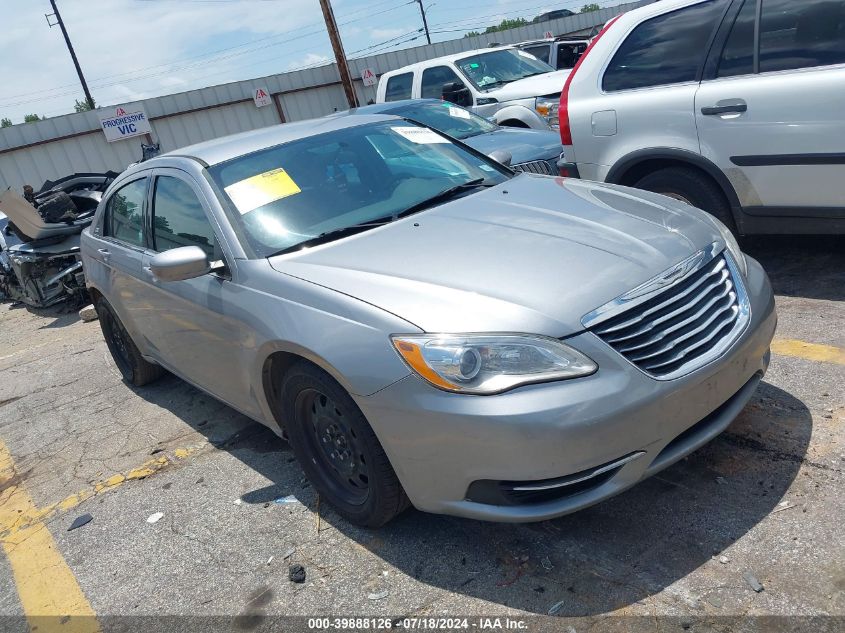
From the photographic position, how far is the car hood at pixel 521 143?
6.89 m

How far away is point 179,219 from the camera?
3930mm

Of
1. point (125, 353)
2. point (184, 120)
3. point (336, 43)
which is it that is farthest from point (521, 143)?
point (184, 120)

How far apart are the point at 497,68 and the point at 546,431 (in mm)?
9352

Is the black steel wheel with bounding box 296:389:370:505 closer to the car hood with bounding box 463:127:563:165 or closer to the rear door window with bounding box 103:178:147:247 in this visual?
the rear door window with bounding box 103:178:147:247

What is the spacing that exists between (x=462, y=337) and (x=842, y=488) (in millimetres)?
1546

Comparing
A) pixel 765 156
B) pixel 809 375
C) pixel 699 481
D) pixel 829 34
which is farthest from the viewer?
pixel 765 156

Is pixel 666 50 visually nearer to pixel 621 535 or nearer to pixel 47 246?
pixel 621 535

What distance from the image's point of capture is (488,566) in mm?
2730

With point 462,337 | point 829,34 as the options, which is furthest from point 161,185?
point 829,34

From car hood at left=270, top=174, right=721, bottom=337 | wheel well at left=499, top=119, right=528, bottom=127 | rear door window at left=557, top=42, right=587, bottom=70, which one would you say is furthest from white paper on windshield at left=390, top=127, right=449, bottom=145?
rear door window at left=557, top=42, right=587, bottom=70

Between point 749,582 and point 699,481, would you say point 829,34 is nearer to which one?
point 699,481

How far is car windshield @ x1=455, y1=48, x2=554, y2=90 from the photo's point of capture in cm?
1055

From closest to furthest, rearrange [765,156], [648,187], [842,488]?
[842,488] → [765,156] → [648,187]

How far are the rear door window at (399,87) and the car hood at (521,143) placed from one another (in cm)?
392
